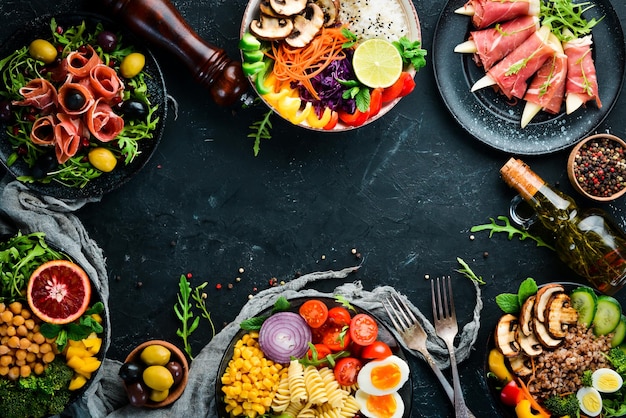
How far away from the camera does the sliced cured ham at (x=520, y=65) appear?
3.56m

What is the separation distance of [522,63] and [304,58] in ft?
3.35

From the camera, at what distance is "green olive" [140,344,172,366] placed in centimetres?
333

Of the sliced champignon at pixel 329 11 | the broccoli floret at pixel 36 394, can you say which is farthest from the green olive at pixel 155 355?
the sliced champignon at pixel 329 11

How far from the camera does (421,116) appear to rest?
3.71m

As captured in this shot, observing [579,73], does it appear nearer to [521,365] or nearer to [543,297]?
[543,297]

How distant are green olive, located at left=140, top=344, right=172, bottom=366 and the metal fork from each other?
126 centimetres

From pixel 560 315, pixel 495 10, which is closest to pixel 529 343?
pixel 560 315

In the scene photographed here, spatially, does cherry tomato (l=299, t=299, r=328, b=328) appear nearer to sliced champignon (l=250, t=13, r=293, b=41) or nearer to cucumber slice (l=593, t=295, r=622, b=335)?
sliced champignon (l=250, t=13, r=293, b=41)

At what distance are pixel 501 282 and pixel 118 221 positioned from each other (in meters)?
1.87

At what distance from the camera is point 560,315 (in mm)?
3492

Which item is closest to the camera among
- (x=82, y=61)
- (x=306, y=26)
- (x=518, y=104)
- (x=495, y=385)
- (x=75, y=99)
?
(x=75, y=99)

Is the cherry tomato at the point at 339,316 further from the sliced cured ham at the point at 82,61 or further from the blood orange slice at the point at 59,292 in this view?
the sliced cured ham at the point at 82,61

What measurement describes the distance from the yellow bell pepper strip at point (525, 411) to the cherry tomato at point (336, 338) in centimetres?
84

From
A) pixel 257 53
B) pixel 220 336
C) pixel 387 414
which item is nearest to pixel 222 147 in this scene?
pixel 257 53
